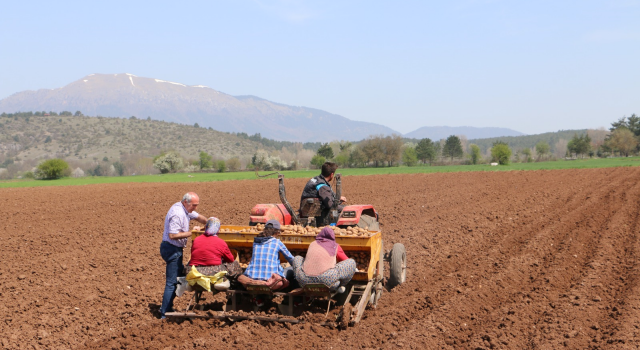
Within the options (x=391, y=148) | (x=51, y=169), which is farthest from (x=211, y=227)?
(x=391, y=148)

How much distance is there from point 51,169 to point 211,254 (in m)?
53.5

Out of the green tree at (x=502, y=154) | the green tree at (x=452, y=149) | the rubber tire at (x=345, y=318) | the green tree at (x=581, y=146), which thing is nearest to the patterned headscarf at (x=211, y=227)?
the rubber tire at (x=345, y=318)

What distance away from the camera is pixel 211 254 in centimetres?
666

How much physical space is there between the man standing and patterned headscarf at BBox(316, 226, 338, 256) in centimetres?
171

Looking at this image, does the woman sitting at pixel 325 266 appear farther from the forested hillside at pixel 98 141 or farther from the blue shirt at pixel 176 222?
the forested hillside at pixel 98 141

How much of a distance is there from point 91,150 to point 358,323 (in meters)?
114

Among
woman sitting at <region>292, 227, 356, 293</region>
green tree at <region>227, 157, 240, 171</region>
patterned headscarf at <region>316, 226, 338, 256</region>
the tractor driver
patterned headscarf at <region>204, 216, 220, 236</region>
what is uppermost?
the tractor driver

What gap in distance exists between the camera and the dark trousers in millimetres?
7008

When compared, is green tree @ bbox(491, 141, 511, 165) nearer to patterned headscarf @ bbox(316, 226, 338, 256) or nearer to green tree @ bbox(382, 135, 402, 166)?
green tree @ bbox(382, 135, 402, 166)

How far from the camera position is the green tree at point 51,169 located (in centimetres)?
5397

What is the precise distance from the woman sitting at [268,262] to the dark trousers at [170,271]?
1.15 meters

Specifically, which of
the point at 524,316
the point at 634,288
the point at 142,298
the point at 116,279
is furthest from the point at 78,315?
the point at 634,288

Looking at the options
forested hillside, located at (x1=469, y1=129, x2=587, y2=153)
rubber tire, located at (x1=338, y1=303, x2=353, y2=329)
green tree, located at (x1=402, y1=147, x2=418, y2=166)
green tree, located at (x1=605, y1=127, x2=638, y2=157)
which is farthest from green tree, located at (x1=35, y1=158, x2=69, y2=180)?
forested hillside, located at (x1=469, y1=129, x2=587, y2=153)

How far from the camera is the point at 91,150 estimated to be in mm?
110188
